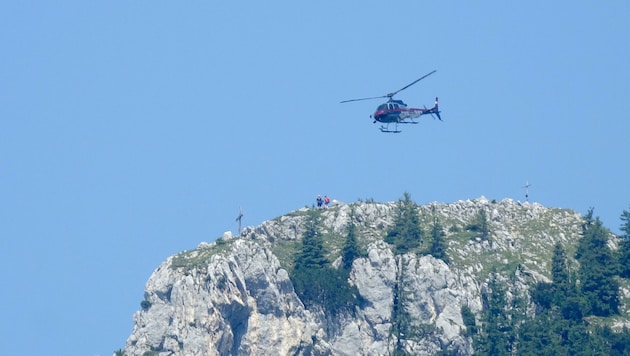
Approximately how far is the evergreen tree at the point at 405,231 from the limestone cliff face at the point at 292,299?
123 centimetres

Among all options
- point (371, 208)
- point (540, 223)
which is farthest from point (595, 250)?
point (371, 208)

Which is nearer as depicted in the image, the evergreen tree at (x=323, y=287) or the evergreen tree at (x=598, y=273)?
the evergreen tree at (x=323, y=287)

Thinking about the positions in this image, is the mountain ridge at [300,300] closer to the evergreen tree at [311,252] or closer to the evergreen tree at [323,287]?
the evergreen tree at [323,287]

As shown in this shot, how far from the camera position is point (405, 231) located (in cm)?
17588

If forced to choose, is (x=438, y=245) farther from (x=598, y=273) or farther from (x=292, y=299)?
(x=292, y=299)

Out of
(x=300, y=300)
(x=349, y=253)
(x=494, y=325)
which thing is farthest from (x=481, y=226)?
(x=300, y=300)

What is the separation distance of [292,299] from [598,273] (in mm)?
26111

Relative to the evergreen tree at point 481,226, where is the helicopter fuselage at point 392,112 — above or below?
above

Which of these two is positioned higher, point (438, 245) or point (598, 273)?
point (438, 245)

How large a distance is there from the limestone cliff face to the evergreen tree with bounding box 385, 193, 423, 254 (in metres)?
1.23

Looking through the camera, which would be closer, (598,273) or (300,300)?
(300,300)

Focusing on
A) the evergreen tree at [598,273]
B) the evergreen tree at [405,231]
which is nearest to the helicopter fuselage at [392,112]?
the evergreen tree at [405,231]

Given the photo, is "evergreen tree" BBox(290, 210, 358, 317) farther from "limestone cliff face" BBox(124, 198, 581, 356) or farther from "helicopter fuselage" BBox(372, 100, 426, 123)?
"helicopter fuselage" BBox(372, 100, 426, 123)

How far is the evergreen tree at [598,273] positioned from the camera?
566ft
